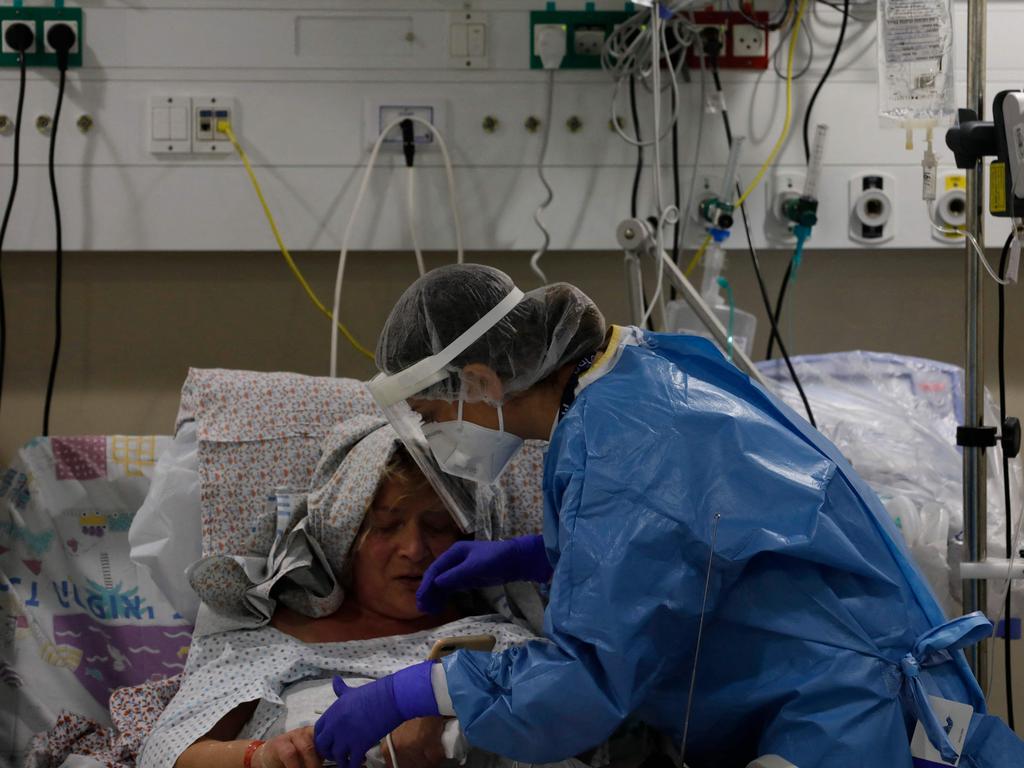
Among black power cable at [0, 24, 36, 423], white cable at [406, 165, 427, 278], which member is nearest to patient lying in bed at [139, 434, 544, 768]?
white cable at [406, 165, 427, 278]

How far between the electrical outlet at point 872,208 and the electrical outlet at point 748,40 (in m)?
0.40

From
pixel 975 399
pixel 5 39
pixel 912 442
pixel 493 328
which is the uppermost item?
pixel 5 39

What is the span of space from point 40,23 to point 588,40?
4.27ft

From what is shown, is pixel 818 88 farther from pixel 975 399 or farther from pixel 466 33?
pixel 975 399

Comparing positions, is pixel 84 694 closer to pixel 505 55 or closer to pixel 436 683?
pixel 436 683

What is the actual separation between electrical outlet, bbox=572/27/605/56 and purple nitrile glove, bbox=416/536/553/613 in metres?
1.27

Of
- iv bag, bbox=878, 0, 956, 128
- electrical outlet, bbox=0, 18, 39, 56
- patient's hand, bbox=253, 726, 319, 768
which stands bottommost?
patient's hand, bbox=253, 726, 319, 768

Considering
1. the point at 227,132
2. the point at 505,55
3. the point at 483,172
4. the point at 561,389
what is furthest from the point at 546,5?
the point at 561,389

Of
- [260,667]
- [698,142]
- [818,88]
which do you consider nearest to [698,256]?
[698,142]

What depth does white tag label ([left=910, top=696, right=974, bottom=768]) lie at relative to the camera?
4.25ft

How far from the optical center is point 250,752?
1.59 metres

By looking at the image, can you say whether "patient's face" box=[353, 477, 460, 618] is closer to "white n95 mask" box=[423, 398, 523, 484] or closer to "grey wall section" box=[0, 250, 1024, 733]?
"white n95 mask" box=[423, 398, 523, 484]

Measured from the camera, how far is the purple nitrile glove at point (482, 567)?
1.81m

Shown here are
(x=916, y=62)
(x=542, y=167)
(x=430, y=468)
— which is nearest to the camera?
(x=430, y=468)
